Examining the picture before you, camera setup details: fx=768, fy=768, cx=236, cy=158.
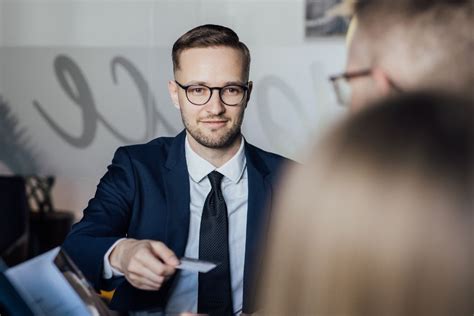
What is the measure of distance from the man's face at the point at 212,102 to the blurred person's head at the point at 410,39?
1.36 meters

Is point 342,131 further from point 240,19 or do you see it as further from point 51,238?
point 51,238

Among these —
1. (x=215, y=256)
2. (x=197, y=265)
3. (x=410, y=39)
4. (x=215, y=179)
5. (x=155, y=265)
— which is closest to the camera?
(x=410, y=39)

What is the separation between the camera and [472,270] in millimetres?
686

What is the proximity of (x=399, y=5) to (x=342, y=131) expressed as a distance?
0.35 metres

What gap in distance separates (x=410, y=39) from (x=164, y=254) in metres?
0.93

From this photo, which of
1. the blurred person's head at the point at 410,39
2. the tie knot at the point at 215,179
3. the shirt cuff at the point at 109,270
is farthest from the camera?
the tie knot at the point at 215,179

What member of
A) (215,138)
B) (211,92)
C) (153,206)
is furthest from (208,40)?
(153,206)

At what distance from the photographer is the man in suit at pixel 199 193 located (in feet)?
7.31

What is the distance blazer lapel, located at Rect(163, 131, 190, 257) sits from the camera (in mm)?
2285

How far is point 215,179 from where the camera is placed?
7.74 feet

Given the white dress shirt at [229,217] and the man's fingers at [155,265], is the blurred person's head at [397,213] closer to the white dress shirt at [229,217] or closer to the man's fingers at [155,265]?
the man's fingers at [155,265]

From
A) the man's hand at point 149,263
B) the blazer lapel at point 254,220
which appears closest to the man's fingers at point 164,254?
the man's hand at point 149,263

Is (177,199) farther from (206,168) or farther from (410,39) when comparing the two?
(410,39)

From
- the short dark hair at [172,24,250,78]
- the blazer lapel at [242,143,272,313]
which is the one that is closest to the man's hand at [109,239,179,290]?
the blazer lapel at [242,143,272,313]
